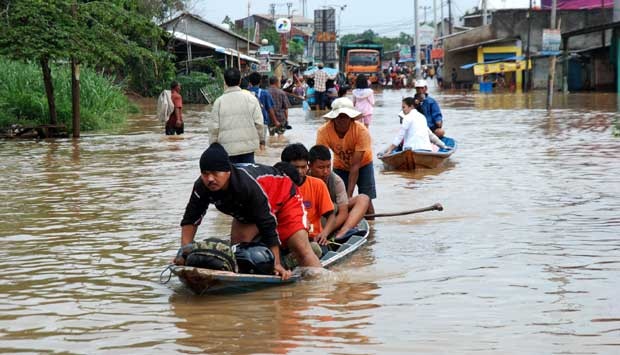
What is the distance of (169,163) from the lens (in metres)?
16.9

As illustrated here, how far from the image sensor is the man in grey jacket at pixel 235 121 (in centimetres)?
1017

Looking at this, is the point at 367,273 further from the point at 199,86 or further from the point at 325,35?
the point at 325,35

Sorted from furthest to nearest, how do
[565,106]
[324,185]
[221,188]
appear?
[565,106]
[324,185]
[221,188]

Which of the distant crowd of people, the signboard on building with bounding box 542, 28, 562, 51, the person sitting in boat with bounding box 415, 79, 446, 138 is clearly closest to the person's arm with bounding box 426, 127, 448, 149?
the person sitting in boat with bounding box 415, 79, 446, 138

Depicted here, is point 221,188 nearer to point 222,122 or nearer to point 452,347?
point 452,347

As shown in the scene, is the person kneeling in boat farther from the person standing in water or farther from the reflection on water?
the person standing in water

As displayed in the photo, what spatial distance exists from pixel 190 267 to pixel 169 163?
10.4m

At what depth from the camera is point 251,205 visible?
22.3ft

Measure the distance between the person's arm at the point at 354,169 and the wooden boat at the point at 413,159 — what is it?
488 centimetres

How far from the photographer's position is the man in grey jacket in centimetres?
1017

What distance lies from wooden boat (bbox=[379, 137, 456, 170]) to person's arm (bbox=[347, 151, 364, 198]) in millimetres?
4877

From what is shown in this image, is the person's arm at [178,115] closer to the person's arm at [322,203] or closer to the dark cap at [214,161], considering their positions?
the person's arm at [322,203]

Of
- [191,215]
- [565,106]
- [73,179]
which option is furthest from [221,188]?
[565,106]

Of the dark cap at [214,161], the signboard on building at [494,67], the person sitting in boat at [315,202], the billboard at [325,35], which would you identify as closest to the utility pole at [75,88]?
the person sitting in boat at [315,202]
